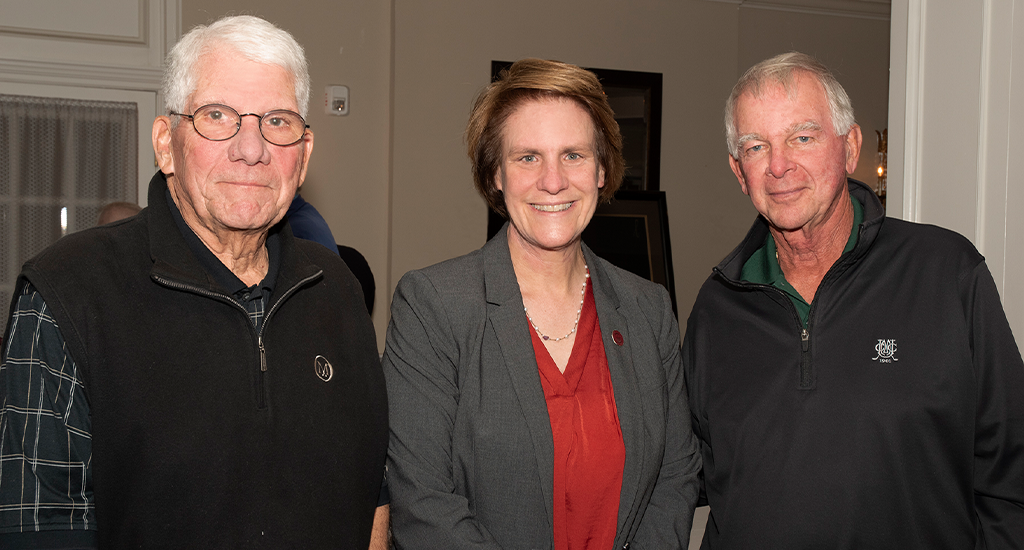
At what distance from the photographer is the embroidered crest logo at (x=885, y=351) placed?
5.46 feet

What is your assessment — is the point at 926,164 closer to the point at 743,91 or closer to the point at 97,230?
the point at 743,91

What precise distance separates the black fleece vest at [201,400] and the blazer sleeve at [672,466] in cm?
65

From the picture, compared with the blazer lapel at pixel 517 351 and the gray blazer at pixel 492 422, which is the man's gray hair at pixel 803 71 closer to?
the gray blazer at pixel 492 422

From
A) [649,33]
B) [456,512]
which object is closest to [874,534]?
[456,512]

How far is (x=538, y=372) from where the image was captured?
66.2 inches

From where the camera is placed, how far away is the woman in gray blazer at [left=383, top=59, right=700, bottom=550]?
5.23 ft

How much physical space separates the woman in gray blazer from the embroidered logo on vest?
0.19 metres

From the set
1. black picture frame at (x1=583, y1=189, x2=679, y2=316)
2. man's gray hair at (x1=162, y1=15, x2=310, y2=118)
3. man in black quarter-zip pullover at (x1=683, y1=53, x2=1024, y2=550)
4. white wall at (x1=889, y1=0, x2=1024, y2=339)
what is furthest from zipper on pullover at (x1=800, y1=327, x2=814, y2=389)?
black picture frame at (x1=583, y1=189, x2=679, y2=316)

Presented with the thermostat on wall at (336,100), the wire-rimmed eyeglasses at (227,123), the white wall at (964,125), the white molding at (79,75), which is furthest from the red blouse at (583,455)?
the white molding at (79,75)

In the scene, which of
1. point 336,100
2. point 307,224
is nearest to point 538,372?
point 307,224

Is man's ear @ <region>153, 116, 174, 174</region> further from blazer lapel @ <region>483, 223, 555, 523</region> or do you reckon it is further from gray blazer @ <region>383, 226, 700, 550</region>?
blazer lapel @ <region>483, 223, 555, 523</region>

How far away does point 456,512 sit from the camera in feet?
5.12

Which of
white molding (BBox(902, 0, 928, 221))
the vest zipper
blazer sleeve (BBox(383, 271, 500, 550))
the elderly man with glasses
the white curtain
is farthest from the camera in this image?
the white curtain

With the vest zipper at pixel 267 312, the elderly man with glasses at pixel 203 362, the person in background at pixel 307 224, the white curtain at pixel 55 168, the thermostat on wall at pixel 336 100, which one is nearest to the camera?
the elderly man with glasses at pixel 203 362
